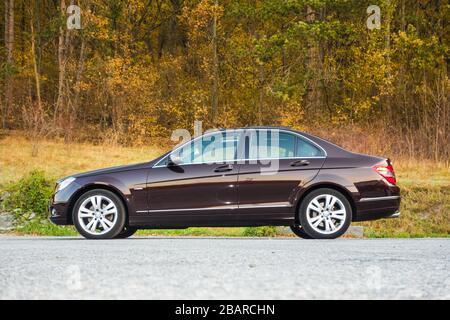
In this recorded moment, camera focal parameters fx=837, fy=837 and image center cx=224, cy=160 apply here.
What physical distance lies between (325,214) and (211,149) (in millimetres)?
1832

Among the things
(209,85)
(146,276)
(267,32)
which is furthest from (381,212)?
(267,32)

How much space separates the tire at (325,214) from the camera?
37.4 ft

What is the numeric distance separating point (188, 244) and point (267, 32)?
96.9 ft

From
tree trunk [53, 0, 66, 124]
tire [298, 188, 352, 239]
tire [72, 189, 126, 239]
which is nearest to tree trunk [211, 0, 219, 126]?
tree trunk [53, 0, 66, 124]

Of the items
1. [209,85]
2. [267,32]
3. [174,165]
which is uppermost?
[267,32]

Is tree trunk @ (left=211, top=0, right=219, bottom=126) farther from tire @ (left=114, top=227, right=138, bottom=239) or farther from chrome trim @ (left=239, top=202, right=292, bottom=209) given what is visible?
chrome trim @ (left=239, top=202, right=292, bottom=209)

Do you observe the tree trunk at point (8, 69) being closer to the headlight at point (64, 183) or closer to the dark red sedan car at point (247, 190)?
the headlight at point (64, 183)

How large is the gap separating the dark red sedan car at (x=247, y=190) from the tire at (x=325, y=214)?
1cm

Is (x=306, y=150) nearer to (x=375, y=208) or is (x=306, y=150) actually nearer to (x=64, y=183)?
(x=375, y=208)

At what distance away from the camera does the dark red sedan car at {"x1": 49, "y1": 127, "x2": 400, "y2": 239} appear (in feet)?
37.5

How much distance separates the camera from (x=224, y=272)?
7082 millimetres

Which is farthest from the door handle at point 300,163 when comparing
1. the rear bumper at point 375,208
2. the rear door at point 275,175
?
the rear bumper at point 375,208
